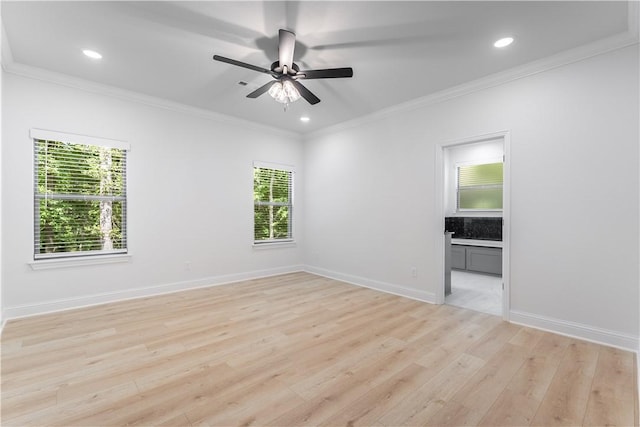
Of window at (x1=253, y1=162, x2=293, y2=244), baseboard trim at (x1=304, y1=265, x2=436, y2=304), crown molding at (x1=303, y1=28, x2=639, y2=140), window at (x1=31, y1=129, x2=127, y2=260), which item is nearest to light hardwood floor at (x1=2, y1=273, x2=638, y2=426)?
baseboard trim at (x1=304, y1=265, x2=436, y2=304)

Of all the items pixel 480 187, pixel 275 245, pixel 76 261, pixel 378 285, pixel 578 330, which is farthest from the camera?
pixel 480 187

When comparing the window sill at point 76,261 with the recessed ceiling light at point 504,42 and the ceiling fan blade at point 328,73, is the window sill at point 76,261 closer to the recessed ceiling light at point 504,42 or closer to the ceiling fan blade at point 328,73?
the ceiling fan blade at point 328,73

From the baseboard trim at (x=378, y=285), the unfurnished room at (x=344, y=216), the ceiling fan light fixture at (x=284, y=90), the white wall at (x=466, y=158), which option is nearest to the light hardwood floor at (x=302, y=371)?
the unfurnished room at (x=344, y=216)

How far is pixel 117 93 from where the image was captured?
386cm

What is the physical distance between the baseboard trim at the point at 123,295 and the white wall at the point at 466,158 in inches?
164

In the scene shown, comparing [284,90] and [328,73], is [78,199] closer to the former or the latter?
[284,90]

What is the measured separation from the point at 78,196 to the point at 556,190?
17.6ft

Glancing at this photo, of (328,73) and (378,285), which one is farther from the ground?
(328,73)

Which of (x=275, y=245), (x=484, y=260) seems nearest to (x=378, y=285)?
(x=275, y=245)

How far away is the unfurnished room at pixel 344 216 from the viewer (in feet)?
6.64

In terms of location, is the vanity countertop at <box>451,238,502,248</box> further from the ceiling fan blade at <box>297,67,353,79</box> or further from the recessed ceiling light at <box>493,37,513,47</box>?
the ceiling fan blade at <box>297,67,353,79</box>

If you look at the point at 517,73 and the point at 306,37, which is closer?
the point at 306,37

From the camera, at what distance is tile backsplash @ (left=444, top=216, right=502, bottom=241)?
586 centimetres

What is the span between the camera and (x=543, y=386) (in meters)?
2.04
